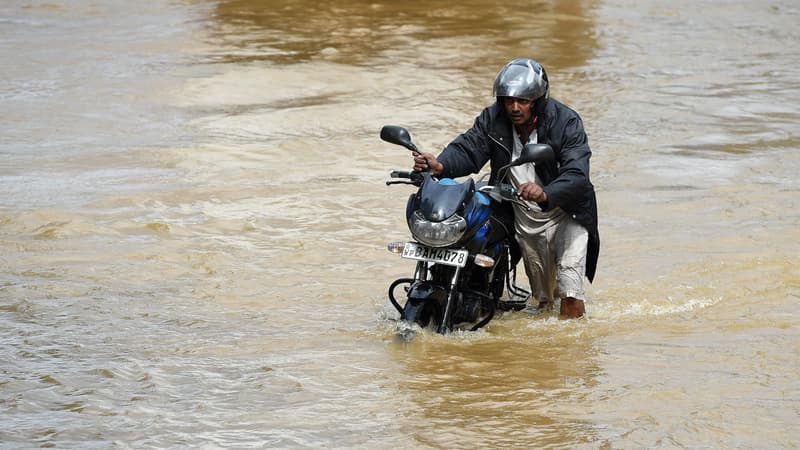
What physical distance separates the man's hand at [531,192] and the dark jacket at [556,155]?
4.4 inches

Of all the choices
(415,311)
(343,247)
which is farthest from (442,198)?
(343,247)

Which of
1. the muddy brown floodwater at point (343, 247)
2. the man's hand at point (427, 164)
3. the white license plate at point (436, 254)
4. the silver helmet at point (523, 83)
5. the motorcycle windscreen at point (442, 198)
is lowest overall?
the muddy brown floodwater at point (343, 247)

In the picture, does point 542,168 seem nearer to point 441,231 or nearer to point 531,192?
point 531,192

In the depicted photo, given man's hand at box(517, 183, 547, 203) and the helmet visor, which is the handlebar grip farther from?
the helmet visor

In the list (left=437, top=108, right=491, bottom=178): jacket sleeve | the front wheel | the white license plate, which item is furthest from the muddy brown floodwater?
(left=437, top=108, right=491, bottom=178): jacket sleeve

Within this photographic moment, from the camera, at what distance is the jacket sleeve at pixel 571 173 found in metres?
6.60

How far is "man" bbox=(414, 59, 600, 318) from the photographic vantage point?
670 cm

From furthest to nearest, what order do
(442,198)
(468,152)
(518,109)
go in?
(468,152)
(518,109)
(442,198)

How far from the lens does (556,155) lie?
22.5ft

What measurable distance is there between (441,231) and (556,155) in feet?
2.97

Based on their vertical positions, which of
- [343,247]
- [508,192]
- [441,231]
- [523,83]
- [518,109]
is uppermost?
[523,83]

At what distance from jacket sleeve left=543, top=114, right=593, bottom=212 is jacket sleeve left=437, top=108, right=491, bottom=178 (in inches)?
17.4

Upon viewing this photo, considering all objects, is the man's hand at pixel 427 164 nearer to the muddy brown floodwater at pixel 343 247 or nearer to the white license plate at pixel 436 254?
the white license plate at pixel 436 254

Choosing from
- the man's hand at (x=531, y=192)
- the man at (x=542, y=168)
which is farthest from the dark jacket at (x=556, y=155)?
the man's hand at (x=531, y=192)
